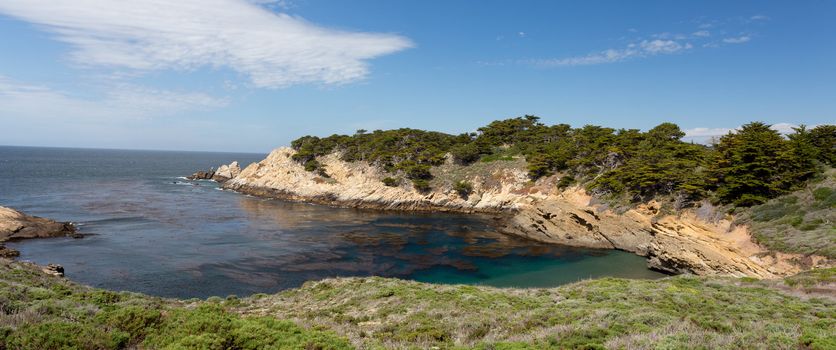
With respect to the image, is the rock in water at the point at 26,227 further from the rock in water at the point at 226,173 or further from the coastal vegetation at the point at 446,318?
the rock in water at the point at 226,173

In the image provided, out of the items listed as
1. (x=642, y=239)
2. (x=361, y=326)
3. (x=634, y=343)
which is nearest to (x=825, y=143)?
(x=642, y=239)

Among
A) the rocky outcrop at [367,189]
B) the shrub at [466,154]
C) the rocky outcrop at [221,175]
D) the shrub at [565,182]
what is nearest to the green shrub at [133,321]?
the shrub at [565,182]

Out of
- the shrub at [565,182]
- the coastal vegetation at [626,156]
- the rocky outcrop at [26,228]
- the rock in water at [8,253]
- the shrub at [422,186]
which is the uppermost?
the coastal vegetation at [626,156]

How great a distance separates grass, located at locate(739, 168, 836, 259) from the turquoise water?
710cm

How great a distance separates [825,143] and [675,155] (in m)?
11.7

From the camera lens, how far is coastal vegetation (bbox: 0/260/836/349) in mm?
9367

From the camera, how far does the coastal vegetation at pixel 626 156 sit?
100 feet

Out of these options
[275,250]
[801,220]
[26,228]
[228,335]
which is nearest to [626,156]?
[801,220]

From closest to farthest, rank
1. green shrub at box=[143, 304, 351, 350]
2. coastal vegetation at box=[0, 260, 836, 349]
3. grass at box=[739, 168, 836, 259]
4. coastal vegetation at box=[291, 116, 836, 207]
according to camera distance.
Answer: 1. green shrub at box=[143, 304, 351, 350]
2. coastal vegetation at box=[0, 260, 836, 349]
3. grass at box=[739, 168, 836, 259]
4. coastal vegetation at box=[291, 116, 836, 207]

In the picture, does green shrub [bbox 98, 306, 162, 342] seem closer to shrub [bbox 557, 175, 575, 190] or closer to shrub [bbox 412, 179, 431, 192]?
shrub [bbox 557, 175, 575, 190]

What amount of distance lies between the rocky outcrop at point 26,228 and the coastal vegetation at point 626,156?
37.6 m

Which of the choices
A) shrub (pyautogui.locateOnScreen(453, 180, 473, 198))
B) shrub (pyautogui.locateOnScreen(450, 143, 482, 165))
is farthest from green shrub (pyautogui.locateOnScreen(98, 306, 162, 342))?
shrub (pyautogui.locateOnScreen(450, 143, 482, 165))

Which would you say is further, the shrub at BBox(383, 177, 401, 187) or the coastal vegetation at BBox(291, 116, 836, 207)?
the shrub at BBox(383, 177, 401, 187)

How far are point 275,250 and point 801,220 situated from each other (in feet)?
119
